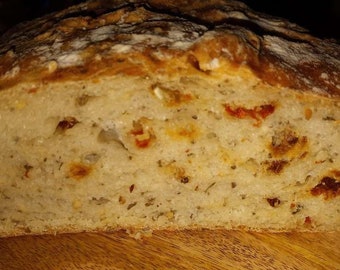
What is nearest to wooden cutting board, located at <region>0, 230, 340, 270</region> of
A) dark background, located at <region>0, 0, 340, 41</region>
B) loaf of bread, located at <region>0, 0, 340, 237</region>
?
loaf of bread, located at <region>0, 0, 340, 237</region>

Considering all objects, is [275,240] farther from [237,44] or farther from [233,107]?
[237,44]

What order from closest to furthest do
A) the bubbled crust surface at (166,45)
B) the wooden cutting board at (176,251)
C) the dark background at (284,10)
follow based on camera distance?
1. the bubbled crust surface at (166,45)
2. the wooden cutting board at (176,251)
3. the dark background at (284,10)

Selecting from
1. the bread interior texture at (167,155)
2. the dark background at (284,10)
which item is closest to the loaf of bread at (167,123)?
the bread interior texture at (167,155)

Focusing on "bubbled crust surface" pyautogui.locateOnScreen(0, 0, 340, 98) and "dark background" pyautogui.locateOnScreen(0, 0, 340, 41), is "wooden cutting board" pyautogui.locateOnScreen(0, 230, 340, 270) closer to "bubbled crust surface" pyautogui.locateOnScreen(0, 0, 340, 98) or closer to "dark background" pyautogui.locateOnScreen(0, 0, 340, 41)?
"bubbled crust surface" pyautogui.locateOnScreen(0, 0, 340, 98)

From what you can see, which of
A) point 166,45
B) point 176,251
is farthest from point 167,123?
point 176,251

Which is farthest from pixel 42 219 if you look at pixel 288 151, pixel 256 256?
pixel 288 151

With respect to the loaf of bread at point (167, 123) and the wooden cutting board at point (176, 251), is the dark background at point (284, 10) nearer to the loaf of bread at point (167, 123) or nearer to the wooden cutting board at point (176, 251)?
the loaf of bread at point (167, 123)

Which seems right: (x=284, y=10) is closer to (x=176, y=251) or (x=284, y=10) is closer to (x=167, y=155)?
(x=167, y=155)
